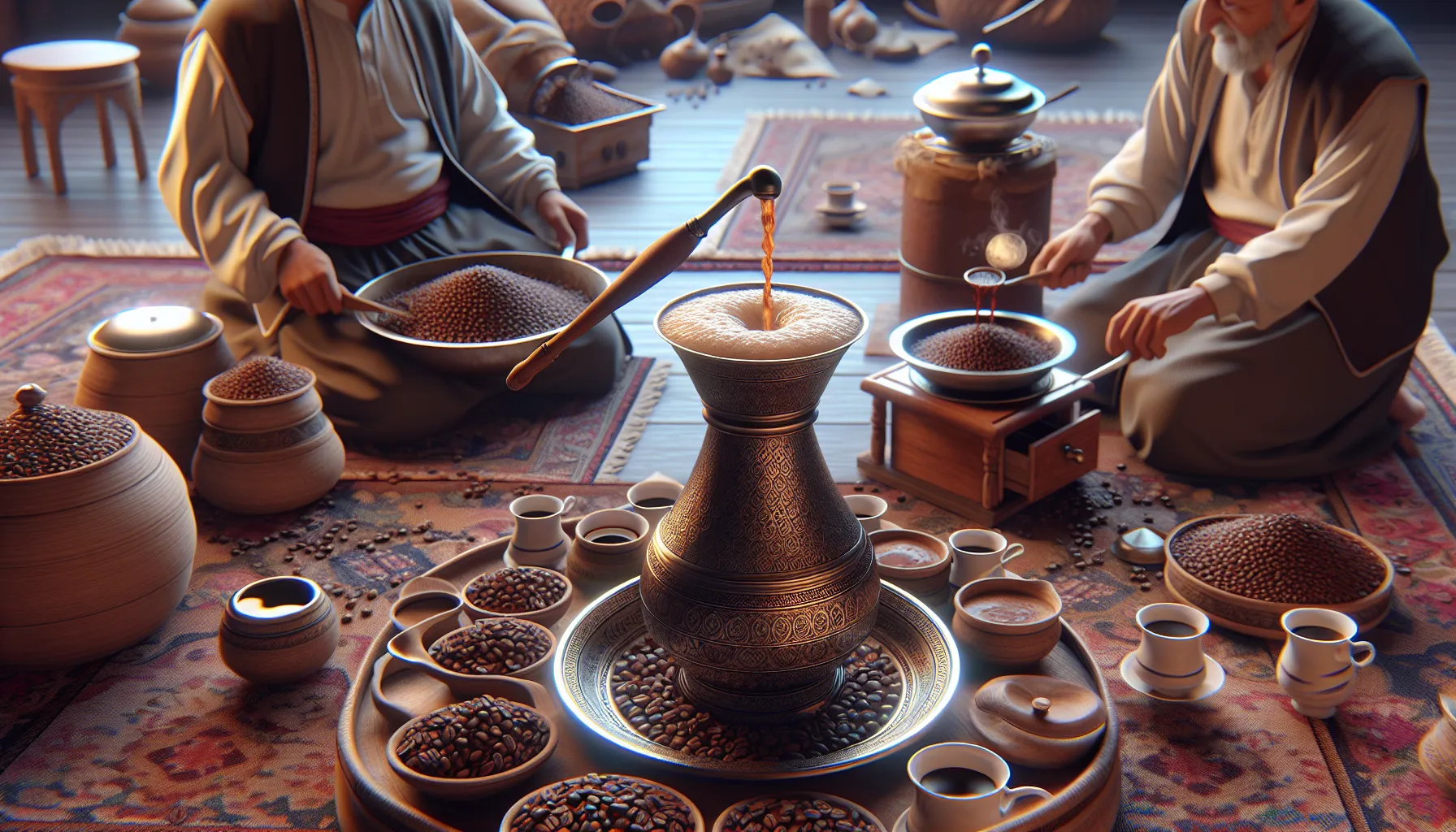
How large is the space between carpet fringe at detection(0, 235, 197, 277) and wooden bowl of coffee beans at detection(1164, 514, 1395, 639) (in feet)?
12.1

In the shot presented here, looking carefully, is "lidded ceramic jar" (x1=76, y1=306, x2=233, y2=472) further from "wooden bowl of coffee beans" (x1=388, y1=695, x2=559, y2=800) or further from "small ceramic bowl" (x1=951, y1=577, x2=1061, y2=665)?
"small ceramic bowl" (x1=951, y1=577, x2=1061, y2=665)

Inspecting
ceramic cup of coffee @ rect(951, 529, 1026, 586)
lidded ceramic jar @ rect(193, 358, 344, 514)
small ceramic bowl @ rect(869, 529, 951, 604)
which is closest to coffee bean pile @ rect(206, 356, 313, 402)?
lidded ceramic jar @ rect(193, 358, 344, 514)

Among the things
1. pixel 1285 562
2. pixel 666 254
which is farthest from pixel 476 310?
pixel 1285 562

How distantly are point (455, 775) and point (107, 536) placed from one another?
3.32ft

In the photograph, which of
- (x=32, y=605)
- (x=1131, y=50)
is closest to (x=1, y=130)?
(x=32, y=605)

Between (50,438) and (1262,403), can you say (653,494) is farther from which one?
(1262,403)

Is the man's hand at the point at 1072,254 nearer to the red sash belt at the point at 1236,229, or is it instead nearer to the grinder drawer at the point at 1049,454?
the red sash belt at the point at 1236,229

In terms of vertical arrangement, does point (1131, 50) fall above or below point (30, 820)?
above

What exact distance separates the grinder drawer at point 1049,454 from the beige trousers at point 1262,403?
22 centimetres

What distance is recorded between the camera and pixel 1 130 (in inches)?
258

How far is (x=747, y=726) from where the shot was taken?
208 centimetres

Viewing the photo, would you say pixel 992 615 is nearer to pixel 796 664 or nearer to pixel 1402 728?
pixel 796 664

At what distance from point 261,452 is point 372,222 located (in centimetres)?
80

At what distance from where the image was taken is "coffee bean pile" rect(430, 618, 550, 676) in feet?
7.28
